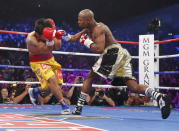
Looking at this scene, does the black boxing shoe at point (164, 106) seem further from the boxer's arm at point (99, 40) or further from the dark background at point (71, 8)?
the dark background at point (71, 8)

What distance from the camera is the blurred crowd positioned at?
12.2 feet

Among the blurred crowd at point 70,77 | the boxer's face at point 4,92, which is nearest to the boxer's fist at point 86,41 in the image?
the blurred crowd at point 70,77

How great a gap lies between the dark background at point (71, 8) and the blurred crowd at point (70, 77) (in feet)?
1.02

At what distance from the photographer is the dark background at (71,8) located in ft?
27.4

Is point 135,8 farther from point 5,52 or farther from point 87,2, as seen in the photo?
point 5,52

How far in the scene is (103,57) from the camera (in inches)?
95.7

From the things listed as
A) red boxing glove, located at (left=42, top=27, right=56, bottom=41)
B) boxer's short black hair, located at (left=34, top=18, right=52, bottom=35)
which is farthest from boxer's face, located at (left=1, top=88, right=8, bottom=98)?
red boxing glove, located at (left=42, top=27, right=56, bottom=41)

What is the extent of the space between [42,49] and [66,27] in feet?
21.1

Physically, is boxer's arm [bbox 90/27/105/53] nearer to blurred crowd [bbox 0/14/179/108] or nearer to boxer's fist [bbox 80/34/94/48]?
boxer's fist [bbox 80/34/94/48]

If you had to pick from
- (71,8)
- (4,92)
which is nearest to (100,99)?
(4,92)

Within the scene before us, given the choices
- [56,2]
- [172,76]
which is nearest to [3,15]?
[56,2]

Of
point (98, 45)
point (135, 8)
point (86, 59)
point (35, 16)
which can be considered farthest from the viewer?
point (35, 16)

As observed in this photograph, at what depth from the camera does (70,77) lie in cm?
603

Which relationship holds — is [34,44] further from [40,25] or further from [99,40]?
[99,40]
